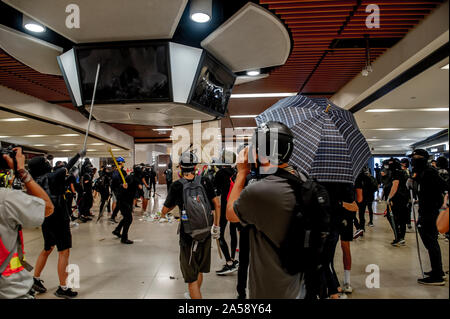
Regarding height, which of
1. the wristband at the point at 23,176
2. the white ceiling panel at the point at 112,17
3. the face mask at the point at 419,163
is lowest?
the wristband at the point at 23,176

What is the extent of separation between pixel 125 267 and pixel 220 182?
185 cm

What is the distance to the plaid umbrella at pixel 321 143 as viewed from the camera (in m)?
1.78

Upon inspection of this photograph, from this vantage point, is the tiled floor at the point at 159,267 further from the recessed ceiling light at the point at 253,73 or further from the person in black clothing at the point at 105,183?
the recessed ceiling light at the point at 253,73

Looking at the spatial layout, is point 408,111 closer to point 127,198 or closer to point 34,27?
point 127,198

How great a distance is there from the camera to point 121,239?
16.8 ft

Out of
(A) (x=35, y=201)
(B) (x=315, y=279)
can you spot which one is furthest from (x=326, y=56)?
(A) (x=35, y=201)

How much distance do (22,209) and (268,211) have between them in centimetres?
137

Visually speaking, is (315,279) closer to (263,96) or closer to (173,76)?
(173,76)

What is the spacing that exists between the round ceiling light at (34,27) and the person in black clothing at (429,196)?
398 centimetres

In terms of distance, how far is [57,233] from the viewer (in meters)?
2.89

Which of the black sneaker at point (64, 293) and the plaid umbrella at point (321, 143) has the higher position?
the plaid umbrella at point (321, 143)

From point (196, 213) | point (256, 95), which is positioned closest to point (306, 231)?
point (196, 213)

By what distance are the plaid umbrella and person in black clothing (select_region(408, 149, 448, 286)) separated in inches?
14.0

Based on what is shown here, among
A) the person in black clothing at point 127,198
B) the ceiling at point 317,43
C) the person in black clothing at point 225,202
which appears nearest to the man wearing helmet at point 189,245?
the person in black clothing at point 225,202
